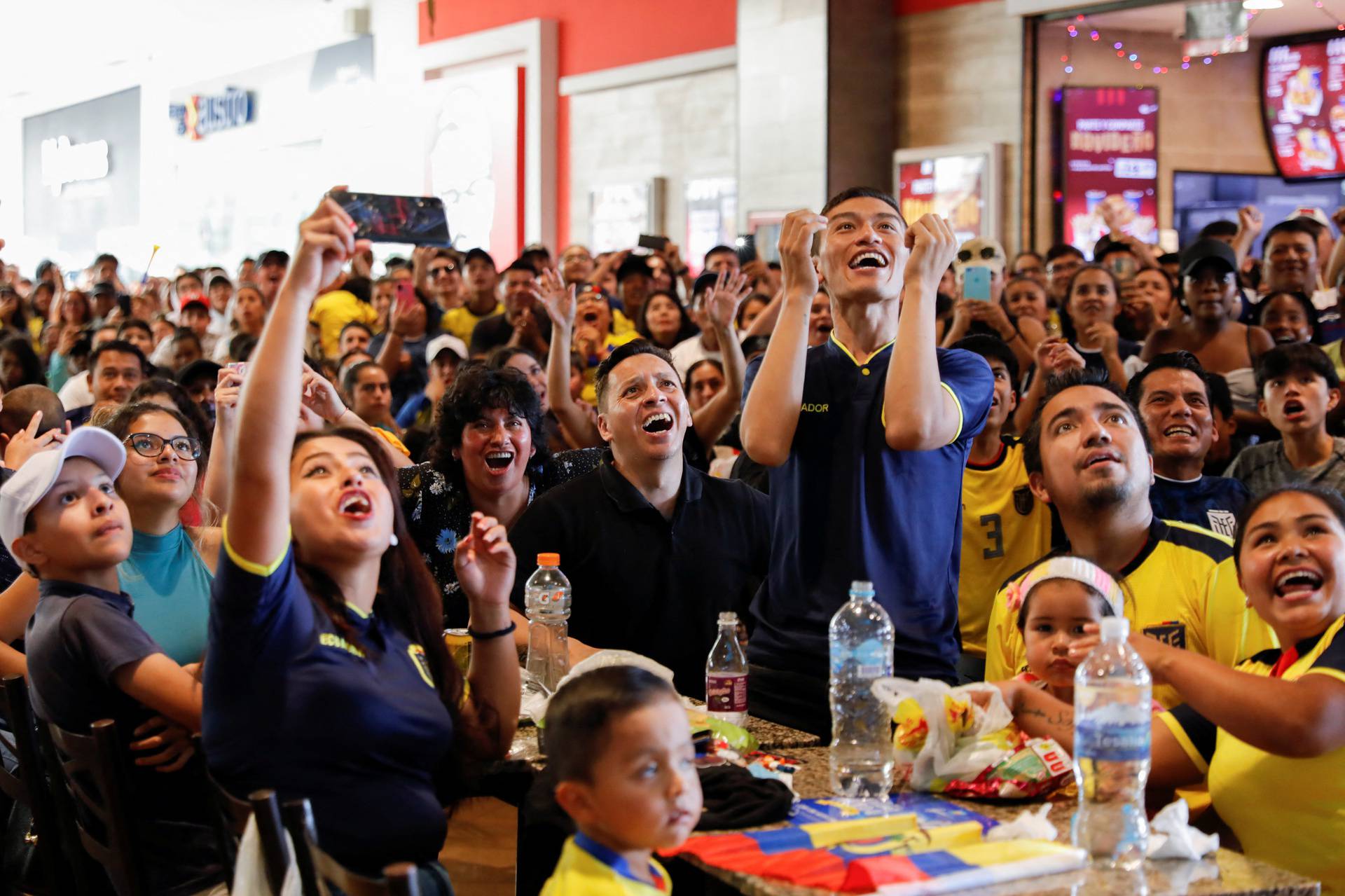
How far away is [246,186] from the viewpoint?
2122 cm

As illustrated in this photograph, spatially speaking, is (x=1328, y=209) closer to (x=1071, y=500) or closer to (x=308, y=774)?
(x=1071, y=500)

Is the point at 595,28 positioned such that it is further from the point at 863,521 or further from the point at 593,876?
the point at 593,876

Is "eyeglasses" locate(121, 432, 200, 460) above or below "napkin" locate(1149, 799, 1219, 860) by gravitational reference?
above

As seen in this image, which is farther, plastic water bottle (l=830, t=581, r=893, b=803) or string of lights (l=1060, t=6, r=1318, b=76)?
string of lights (l=1060, t=6, r=1318, b=76)

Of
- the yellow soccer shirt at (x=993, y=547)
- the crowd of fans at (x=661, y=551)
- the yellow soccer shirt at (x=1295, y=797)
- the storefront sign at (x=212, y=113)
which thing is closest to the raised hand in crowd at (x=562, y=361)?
the crowd of fans at (x=661, y=551)

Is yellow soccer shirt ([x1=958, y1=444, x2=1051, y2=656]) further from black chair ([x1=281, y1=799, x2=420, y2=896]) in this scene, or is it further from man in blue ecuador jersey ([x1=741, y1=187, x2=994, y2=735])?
black chair ([x1=281, y1=799, x2=420, y2=896])

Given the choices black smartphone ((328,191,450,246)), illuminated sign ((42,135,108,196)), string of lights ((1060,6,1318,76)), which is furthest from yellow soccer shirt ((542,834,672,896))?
illuminated sign ((42,135,108,196))

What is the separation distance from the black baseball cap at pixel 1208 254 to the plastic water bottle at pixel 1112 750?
13.6ft

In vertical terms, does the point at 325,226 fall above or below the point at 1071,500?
above

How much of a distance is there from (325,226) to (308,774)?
860mm

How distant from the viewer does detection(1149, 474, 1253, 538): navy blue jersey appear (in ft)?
12.9

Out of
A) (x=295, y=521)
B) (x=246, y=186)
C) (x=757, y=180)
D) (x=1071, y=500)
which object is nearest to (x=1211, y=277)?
(x=1071, y=500)

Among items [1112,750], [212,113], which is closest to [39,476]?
[1112,750]

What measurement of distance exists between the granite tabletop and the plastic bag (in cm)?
31
